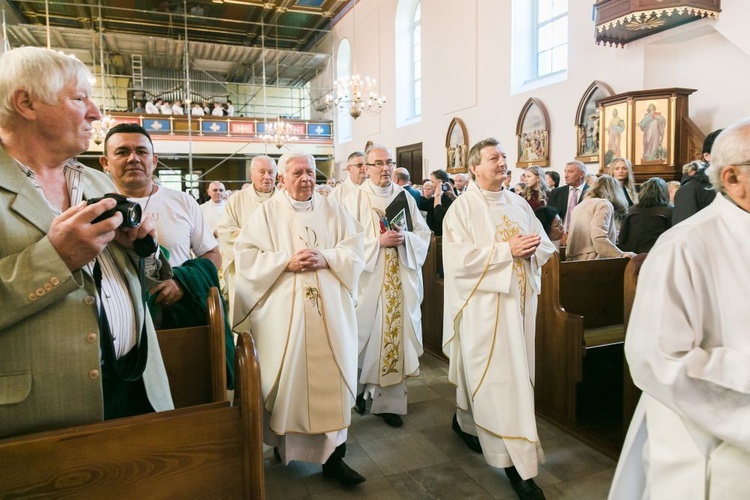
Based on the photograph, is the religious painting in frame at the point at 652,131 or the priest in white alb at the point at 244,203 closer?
the priest in white alb at the point at 244,203

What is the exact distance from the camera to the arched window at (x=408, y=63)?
1467cm

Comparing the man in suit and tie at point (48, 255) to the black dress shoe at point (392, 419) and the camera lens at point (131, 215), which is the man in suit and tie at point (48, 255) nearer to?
the camera lens at point (131, 215)

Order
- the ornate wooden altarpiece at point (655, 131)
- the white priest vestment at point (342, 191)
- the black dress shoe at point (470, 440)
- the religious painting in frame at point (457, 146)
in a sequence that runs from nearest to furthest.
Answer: the black dress shoe at point (470, 440) < the white priest vestment at point (342, 191) < the ornate wooden altarpiece at point (655, 131) < the religious painting in frame at point (457, 146)

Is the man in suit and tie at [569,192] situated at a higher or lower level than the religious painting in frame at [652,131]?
lower

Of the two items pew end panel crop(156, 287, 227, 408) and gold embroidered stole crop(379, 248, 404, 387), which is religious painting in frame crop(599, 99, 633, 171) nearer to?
gold embroidered stole crop(379, 248, 404, 387)

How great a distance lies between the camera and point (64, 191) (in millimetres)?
1484

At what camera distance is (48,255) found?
3.94 feet

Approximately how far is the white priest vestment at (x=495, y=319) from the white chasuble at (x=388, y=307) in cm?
76

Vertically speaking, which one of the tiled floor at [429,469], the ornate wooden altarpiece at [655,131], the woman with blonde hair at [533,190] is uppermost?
the ornate wooden altarpiece at [655,131]

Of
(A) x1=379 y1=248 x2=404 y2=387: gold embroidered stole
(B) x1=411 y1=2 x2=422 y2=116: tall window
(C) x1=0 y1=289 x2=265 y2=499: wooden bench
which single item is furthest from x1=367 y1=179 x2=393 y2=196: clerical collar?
(B) x1=411 y1=2 x2=422 y2=116: tall window

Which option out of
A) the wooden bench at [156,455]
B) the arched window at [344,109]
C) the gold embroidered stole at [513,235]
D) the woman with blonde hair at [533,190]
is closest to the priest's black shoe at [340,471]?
the gold embroidered stole at [513,235]

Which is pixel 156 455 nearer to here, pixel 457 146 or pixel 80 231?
pixel 80 231

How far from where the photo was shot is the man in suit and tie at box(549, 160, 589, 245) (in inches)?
243

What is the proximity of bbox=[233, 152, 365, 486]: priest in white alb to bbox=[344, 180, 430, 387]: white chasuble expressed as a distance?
88 centimetres
